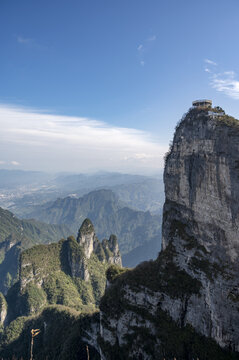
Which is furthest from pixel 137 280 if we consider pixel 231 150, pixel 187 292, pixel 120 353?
pixel 231 150

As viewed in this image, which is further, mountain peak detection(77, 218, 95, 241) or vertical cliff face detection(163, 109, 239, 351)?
mountain peak detection(77, 218, 95, 241)

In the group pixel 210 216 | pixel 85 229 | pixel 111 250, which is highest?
pixel 210 216

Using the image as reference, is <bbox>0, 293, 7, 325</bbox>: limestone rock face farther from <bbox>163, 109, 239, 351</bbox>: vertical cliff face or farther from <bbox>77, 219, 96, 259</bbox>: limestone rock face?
<bbox>163, 109, 239, 351</bbox>: vertical cliff face

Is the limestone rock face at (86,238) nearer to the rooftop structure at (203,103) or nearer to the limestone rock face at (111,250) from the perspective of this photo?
the limestone rock face at (111,250)

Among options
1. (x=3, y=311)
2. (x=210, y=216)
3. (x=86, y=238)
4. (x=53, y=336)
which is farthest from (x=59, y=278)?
(x=210, y=216)

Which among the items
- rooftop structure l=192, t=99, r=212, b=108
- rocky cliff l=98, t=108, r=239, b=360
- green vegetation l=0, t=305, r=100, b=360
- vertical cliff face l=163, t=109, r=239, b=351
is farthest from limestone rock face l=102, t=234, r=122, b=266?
rooftop structure l=192, t=99, r=212, b=108

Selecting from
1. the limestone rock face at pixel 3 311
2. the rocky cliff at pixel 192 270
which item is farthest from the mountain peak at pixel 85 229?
the rocky cliff at pixel 192 270

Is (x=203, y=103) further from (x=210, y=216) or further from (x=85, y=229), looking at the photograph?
(x=85, y=229)

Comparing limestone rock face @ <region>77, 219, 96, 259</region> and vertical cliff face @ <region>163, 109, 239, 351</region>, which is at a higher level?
vertical cliff face @ <region>163, 109, 239, 351</region>

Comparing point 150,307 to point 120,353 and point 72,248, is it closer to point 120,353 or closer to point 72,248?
point 120,353
